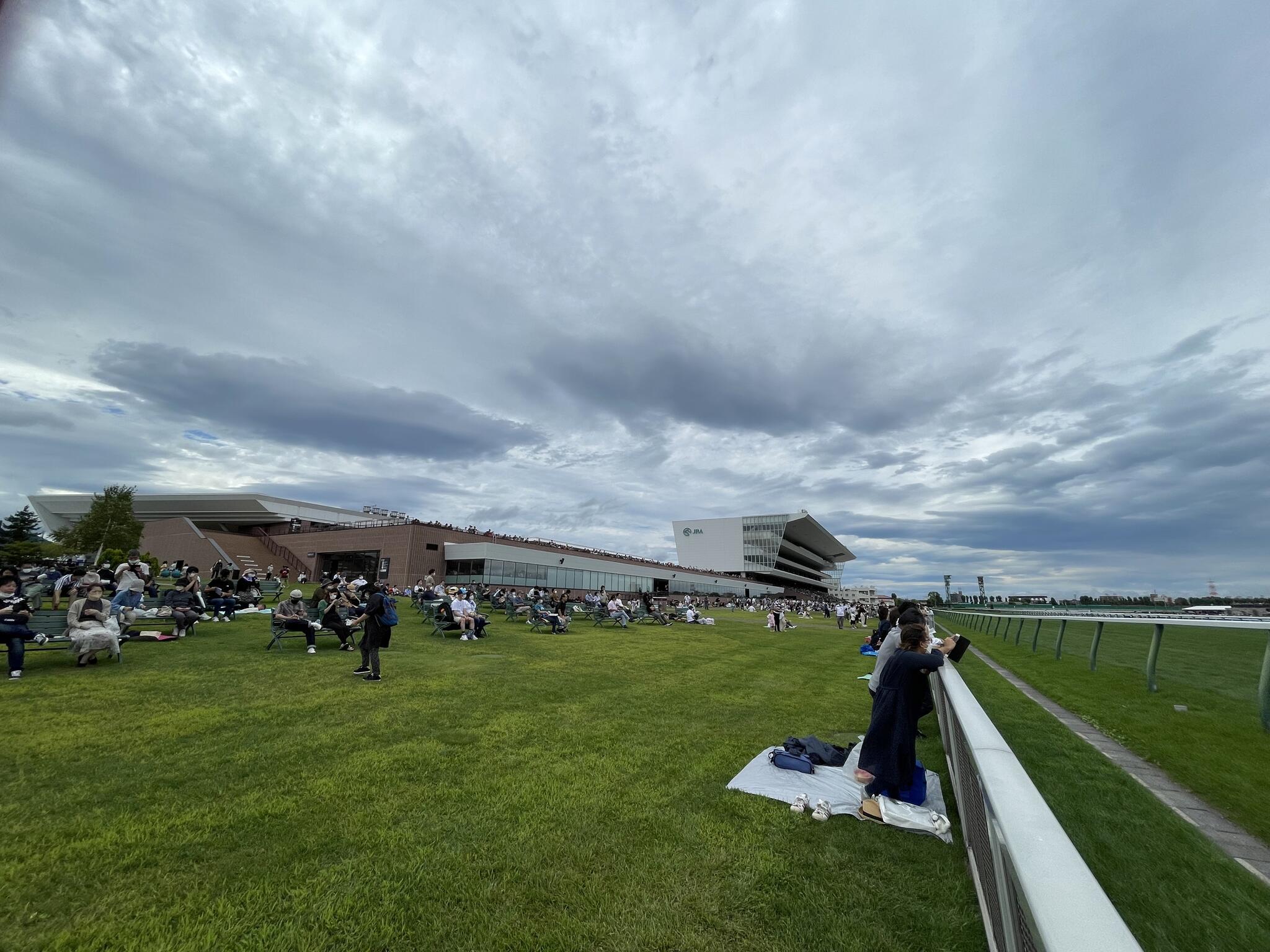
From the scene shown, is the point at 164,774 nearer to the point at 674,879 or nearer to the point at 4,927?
the point at 4,927

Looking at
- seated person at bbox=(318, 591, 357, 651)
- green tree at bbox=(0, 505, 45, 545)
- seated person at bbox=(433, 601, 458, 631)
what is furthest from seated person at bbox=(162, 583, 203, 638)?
green tree at bbox=(0, 505, 45, 545)

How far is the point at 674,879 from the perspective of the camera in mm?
3506

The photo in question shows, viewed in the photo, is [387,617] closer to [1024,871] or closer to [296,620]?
[296,620]

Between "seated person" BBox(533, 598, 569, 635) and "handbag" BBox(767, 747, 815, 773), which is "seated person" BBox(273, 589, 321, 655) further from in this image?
"handbag" BBox(767, 747, 815, 773)

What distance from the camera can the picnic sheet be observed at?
4867 millimetres

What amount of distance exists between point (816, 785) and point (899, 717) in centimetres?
110

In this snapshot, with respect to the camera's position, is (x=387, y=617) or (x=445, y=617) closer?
(x=387, y=617)

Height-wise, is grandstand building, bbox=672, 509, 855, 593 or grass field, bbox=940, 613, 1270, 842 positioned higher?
grandstand building, bbox=672, 509, 855, 593

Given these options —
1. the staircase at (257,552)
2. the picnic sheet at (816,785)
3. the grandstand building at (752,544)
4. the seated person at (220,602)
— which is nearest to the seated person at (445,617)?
the seated person at (220,602)

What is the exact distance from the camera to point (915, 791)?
4.88 meters

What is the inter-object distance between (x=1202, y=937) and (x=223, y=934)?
524 cm

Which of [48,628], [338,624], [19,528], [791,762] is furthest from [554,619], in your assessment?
[19,528]

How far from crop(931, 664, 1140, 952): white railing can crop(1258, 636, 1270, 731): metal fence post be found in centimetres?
518

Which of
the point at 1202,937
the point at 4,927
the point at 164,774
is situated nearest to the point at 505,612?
the point at 164,774
